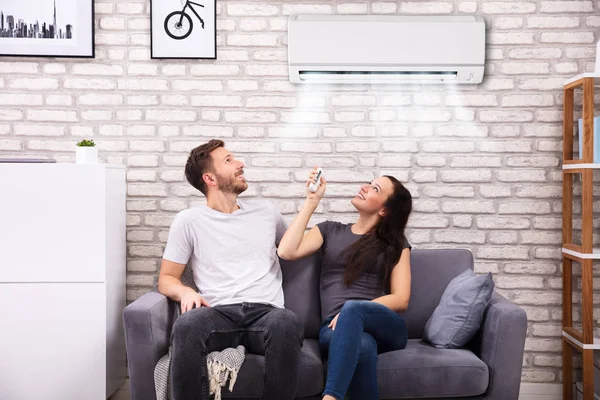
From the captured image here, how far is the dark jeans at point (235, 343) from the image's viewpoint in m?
2.36

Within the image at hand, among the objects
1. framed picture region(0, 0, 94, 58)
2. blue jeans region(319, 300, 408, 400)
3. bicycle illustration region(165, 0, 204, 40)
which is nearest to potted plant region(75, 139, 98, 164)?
framed picture region(0, 0, 94, 58)

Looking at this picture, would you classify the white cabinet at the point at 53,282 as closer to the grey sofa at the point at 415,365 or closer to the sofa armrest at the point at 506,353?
the grey sofa at the point at 415,365

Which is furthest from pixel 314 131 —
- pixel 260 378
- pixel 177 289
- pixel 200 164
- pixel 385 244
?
pixel 260 378

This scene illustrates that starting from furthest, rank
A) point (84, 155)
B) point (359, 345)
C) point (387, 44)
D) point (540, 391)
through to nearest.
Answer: point (540, 391) → point (387, 44) → point (84, 155) → point (359, 345)

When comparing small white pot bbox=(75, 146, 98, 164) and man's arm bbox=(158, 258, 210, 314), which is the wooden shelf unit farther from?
small white pot bbox=(75, 146, 98, 164)

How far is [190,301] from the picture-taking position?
2.63 metres

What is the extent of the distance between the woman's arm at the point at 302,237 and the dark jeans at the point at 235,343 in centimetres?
29

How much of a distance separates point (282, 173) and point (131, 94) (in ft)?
2.86

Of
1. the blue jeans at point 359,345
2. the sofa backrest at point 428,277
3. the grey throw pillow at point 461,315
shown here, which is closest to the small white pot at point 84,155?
the blue jeans at point 359,345

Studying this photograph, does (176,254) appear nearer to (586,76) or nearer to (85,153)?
(85,153)

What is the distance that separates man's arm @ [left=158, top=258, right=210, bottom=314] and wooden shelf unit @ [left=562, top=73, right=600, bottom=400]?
174cm

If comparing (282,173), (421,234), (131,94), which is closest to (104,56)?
(131,94)

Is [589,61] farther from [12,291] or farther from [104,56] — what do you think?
[12,291]

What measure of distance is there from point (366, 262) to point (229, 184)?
70cm
